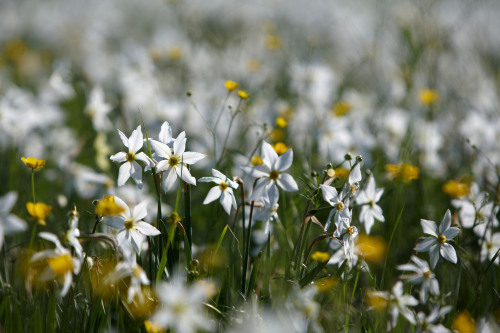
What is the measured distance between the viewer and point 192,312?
1.12 m

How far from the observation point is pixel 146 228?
1.44 metres

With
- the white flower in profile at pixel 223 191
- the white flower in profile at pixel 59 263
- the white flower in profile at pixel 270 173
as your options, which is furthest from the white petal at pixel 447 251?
the white flower in profile at pixel 59 263

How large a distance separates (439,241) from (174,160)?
95cm

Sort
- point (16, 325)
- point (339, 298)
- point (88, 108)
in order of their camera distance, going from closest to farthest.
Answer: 1. point (16, 325)
2. point (339, 298)
3. point (88, 108)

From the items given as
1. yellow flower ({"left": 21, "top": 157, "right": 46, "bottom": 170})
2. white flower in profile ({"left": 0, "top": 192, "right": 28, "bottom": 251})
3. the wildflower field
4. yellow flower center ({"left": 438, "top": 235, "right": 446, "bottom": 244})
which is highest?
white flower in profile ({"left": 0, "top": 192, "right": 28, "bottom": 251})

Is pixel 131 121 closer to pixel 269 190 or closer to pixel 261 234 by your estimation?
pixel 261 234

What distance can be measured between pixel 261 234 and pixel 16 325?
119 cm

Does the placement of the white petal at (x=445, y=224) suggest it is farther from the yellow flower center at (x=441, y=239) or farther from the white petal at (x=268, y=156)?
the white petal at (x=268, y=156)

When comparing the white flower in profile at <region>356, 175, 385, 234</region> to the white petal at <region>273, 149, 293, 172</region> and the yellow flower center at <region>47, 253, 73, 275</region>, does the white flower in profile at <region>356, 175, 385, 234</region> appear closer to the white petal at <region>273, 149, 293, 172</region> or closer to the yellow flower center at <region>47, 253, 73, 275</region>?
the white petal at <region>273, 149, 293, 172</region>

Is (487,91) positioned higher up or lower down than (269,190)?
lower down

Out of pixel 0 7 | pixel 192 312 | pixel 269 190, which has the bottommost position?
pixel 0 7

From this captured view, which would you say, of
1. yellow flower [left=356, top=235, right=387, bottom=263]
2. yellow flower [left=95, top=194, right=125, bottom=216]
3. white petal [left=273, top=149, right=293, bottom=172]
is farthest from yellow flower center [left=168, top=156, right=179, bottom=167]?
yellow flower [left=356, top=235, right=387, bottom=263]

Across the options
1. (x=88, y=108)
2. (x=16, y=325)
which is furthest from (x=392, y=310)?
(x=88, y=108)

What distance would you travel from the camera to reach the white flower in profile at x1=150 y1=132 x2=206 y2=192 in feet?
4.82
